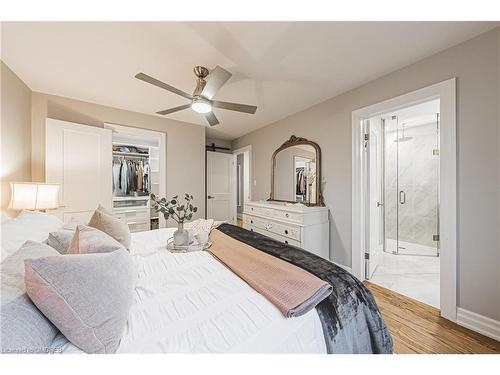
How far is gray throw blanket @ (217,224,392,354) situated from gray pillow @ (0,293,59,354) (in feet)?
3.08

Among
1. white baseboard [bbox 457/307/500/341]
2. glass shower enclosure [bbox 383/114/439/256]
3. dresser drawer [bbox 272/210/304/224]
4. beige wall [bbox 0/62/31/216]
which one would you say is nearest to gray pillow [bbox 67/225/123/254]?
beige wall [bbox 0/62/31/216]

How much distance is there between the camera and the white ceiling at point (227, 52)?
1450 millimetres

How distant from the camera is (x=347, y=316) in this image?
0.91 m

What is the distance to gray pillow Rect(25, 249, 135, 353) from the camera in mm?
612

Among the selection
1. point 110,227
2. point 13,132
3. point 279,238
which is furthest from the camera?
point 279,238

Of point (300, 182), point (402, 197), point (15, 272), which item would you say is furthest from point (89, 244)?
point (402, 197)

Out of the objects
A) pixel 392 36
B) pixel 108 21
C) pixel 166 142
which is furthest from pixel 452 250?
pixel 166 142

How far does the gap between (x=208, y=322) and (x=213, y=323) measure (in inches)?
0.8

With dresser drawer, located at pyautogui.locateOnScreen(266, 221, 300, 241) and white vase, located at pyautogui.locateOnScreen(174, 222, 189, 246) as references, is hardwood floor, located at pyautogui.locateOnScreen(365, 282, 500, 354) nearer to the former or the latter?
dresser drawer, located at pyautogui.locateOnScreen(266, 221, 300, 241)

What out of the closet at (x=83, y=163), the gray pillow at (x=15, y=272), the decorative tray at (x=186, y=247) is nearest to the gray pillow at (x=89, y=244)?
the gray pillow at (x=15, y=272)

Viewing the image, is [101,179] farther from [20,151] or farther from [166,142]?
[166,142]

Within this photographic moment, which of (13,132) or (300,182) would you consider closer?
(13,132)

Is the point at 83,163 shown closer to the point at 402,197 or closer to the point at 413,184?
the point at 402,197

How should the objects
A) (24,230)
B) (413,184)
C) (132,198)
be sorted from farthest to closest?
(132,198)
(413,184)
(24,230)
